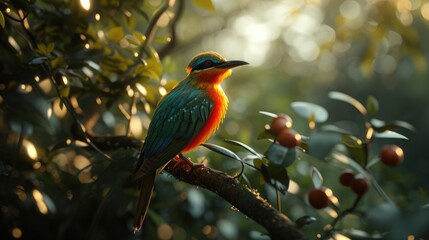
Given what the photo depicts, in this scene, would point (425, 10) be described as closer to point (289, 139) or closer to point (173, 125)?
point (173, 125)

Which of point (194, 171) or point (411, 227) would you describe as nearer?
point (411, 227)

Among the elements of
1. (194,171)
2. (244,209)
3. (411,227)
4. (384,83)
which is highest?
(411,227)

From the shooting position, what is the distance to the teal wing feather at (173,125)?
259 centimetres

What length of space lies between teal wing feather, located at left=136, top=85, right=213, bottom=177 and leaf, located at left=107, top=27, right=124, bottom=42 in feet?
1.44

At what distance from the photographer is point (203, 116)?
9.46 feet

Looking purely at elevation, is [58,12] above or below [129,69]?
above

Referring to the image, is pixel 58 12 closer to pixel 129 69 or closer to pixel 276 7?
pixel 129 69

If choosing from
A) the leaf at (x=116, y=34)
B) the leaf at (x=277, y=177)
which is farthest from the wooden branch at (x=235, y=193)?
the leaf at (x=116, y=34)

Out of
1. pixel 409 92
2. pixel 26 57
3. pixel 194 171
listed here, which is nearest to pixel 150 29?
pixel 26 57

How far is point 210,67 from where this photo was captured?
126 inches

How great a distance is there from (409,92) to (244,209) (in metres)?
13.5

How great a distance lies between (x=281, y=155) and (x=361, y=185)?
417mm

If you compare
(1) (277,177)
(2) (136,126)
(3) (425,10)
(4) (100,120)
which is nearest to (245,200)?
(1) (277,177)

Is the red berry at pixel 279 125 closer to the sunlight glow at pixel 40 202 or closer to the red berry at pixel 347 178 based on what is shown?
the red berry at pixel 347 178
